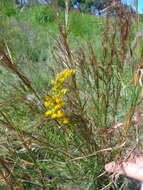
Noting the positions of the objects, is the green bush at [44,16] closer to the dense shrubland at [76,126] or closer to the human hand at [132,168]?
the dense shrubland at [76,126]

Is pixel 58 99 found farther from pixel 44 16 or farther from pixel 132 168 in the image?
pixel 44 16

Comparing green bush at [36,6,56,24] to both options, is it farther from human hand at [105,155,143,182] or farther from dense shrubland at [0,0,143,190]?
human hand at [105,155,143,182]

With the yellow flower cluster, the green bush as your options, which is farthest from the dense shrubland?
the green bush

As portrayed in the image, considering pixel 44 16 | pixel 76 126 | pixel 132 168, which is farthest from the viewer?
pixel 44 16

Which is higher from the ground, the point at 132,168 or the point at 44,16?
the point at 44,16

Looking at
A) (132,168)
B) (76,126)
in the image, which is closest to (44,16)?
(76,126)

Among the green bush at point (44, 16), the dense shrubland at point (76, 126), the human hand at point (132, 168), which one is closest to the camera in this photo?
the human hand at point (132, 168)

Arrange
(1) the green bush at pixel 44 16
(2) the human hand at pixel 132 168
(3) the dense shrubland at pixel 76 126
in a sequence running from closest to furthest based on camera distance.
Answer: (2) the human hand at pixel 132 168 < (3) the dense shrubland at pixel 76 126 < (1) the green bush at pixel 44 16

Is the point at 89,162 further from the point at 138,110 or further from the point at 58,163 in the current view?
the point at 138,110

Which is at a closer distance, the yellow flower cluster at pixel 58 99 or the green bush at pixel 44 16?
the yellow flower cluster at pixel 58 99

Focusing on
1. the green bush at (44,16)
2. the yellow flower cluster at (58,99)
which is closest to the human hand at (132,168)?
the yellow flower cluster at (58,99)

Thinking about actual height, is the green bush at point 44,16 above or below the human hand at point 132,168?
above
